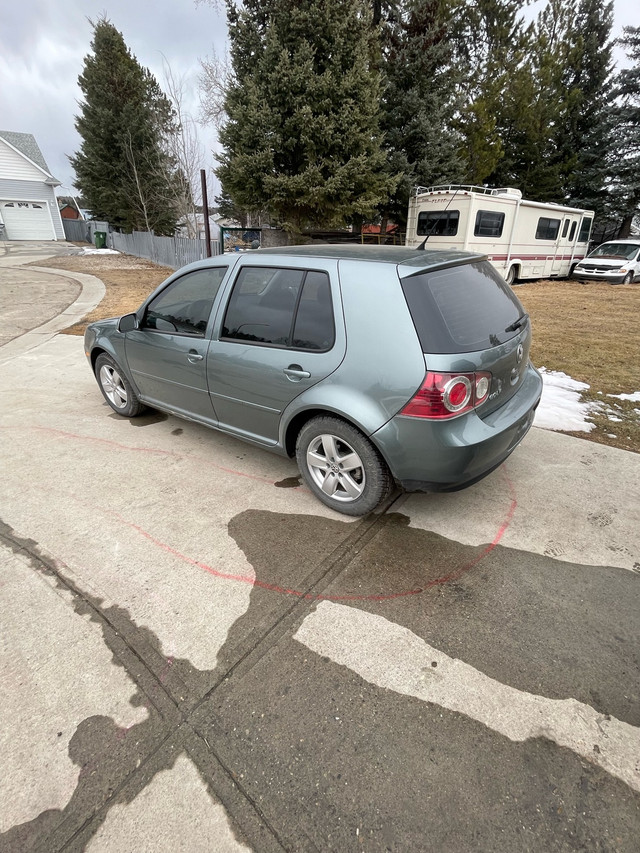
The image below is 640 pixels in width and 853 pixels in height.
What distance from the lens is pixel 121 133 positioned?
25.0 meters

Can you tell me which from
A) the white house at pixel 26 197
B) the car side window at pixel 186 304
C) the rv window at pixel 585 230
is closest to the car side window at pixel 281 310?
the car side window at pixel 186 304

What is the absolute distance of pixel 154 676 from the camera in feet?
5.99

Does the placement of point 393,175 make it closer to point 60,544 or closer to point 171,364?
point 171,364

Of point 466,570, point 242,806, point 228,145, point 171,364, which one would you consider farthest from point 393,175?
point 242,806

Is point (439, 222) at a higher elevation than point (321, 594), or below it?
higher

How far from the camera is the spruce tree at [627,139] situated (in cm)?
2230

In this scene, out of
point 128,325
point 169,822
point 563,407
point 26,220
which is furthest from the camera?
point 26,220

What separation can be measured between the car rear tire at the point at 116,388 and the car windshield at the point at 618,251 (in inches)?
741

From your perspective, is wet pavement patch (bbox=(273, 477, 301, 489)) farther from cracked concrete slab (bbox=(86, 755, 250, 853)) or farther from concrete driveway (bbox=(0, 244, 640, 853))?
cracked concrete slab (bbox=(86, 755, 250, 853))

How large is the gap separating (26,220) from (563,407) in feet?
118

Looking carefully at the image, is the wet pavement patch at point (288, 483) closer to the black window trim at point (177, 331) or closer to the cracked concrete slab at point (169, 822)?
the black window trim at point (177, 331)

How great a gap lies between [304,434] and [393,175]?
683 inches

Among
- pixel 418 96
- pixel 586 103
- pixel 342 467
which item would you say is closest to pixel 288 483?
pixel 342 467

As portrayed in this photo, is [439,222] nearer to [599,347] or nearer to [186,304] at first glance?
[599,347]
